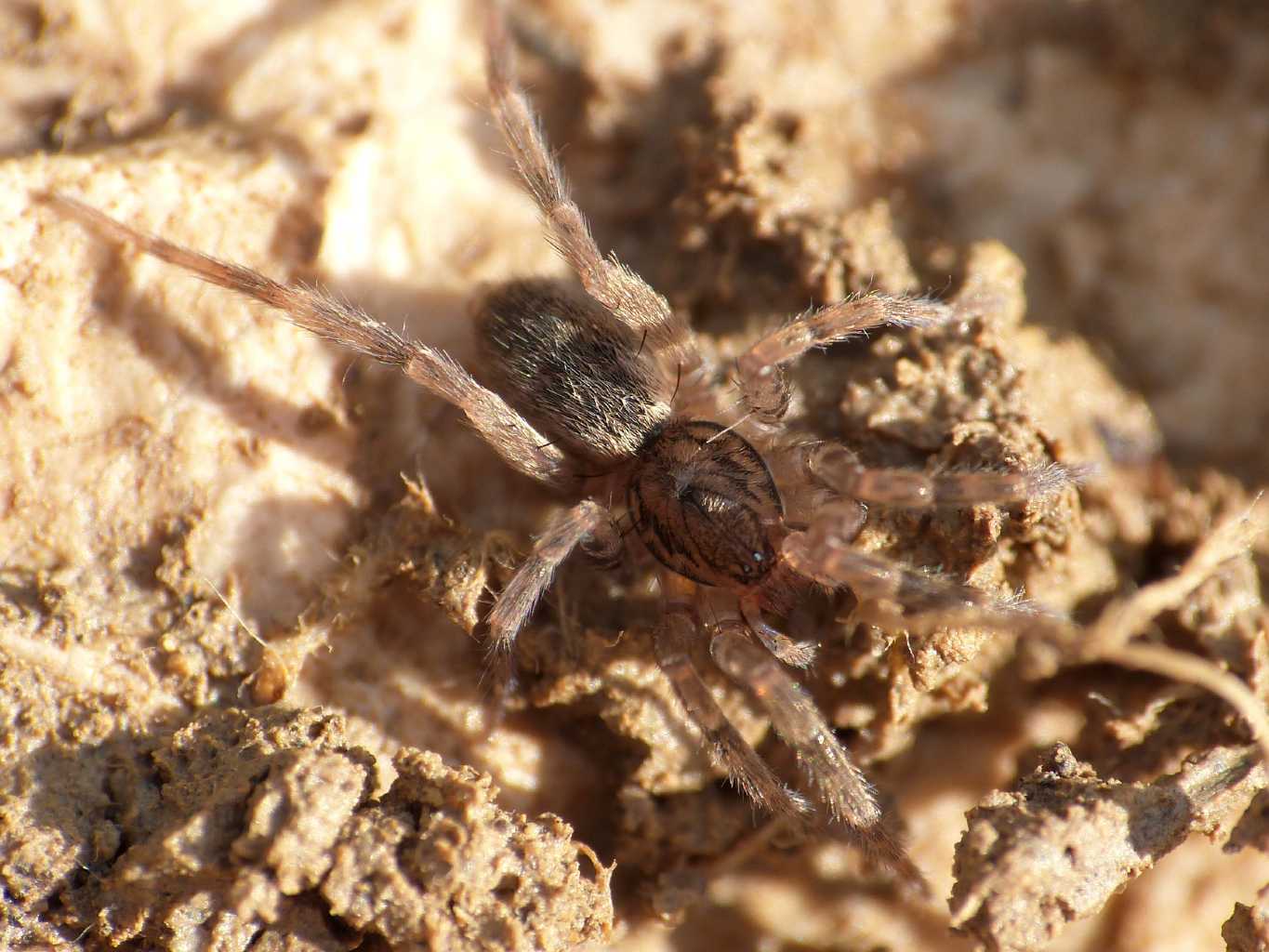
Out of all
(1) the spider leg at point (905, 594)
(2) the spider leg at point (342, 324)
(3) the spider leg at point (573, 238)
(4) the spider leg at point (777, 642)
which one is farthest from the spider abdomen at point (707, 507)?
(2) the spider leg at point (342, 324)

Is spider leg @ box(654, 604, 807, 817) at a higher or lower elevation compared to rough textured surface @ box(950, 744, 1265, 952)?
lower

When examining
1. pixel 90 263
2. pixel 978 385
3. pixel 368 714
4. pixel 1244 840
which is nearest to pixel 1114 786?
pixel 1244 840

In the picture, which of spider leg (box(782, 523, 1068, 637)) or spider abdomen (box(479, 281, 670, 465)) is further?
spider abdomen (box(479, 281, 670, 465))

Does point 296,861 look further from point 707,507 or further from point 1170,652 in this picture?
point 1170,652

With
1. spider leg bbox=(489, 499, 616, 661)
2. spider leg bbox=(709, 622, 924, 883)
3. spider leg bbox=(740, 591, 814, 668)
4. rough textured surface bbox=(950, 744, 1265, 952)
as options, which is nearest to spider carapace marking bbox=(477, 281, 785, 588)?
spider leg bbox=(740, 591, 814, 668)

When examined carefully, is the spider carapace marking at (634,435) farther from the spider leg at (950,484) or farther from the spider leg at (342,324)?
the spider leg at (950,484)

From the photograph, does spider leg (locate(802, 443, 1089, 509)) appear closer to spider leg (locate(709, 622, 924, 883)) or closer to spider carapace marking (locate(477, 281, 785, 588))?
spider carapace marking (locate(477, 281, 785, 588))
